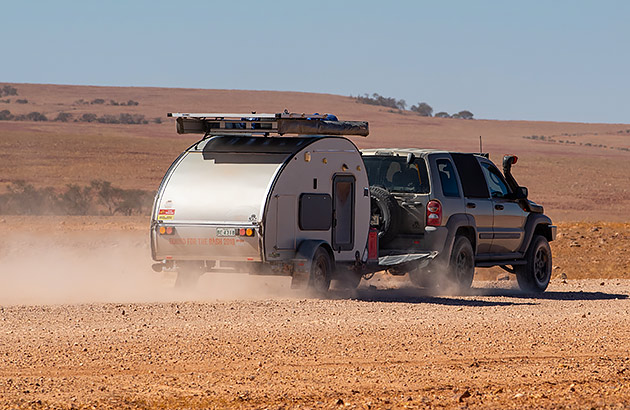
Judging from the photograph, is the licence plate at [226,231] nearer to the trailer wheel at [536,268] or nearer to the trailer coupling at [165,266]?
the trailer coupling at [165,266]

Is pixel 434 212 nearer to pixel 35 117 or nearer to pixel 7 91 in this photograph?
pixel 35 117

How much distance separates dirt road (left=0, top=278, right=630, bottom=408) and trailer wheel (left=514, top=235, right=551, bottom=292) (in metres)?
3.63

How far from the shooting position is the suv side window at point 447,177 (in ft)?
50.2

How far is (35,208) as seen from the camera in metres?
31.5

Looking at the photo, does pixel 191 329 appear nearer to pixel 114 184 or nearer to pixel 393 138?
pixel 114 184

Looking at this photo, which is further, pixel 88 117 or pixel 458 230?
pixel 88 117

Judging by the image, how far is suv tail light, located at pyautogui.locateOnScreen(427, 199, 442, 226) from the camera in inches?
587

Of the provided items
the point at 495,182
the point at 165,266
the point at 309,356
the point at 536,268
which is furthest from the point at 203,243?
the point at 536,268

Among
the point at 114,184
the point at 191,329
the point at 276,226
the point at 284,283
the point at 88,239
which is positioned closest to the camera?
the point at 191,329

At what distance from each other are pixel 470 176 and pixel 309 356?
287 inches

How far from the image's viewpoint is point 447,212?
49.4 feet

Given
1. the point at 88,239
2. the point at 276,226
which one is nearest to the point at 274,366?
the point at 276,226

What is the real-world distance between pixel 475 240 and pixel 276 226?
11.9 feet

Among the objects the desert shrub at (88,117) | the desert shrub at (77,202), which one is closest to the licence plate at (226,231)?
the desert shrub at (77,202)
